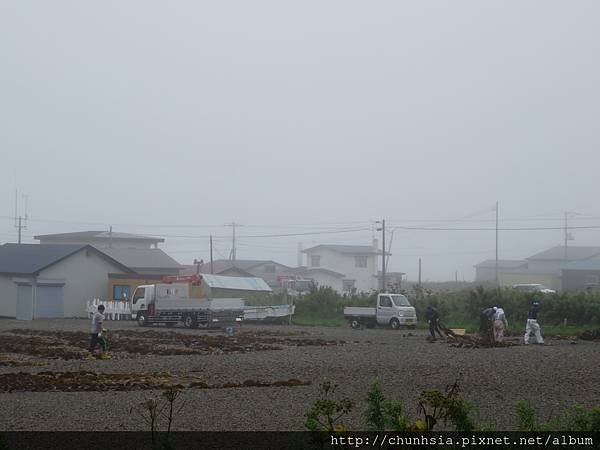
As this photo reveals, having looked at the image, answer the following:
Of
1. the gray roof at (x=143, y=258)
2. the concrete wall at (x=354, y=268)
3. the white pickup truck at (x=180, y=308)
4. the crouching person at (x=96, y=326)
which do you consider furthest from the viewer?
the concrete wall at (x=354, y=268)

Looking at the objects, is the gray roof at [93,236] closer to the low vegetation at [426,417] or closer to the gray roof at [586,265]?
the gray roof at [586,265]

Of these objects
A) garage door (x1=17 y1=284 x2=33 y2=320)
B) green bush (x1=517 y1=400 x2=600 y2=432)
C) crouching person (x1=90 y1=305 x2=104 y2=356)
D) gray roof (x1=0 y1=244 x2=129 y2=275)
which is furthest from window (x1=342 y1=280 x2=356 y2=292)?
green bush (x1=517 y1=400 x2=600 y2=432)

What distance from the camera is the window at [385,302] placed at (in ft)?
138

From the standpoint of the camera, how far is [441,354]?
2500cm

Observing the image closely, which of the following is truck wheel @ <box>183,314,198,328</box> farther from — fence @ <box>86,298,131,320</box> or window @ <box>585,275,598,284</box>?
window @ <box>585,275,598,284</box>

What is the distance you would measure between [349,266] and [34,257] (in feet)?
140

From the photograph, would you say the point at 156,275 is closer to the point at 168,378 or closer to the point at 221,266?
the point at 221,266

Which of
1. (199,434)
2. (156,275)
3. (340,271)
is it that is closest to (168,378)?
(199,434)

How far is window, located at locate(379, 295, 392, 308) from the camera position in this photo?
42.0 meters

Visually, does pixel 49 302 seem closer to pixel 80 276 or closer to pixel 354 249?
pixel 80 276

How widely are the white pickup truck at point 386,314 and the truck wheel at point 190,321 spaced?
776cm

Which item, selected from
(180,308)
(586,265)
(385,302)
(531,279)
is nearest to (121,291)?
(180,308)

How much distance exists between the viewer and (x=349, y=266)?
89.8m

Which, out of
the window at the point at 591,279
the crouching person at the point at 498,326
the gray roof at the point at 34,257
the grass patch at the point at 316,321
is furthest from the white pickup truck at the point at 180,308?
the window at the point at 591,279
